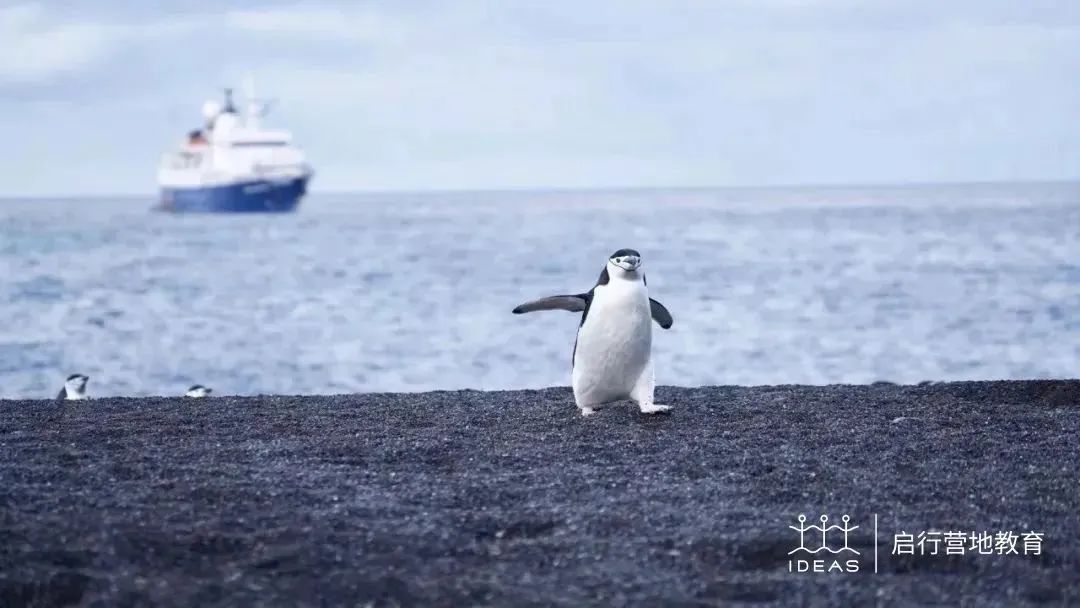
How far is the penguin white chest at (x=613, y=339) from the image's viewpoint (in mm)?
4387

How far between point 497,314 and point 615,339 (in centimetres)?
1161

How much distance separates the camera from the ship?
4556cm

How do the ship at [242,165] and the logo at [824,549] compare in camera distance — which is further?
the ship at [242,165]

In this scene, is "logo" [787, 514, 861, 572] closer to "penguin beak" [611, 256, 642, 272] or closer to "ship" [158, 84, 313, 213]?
"penguin beak" [611, 256, 642, 272]

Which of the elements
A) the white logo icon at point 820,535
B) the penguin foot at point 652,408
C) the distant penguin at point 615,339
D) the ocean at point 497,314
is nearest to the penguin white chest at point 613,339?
the distant penguin at point 615,339

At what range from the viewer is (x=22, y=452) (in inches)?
150

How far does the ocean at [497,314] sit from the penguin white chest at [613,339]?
5513mm

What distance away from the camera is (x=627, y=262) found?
4375 millimetres

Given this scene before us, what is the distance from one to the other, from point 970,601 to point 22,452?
2592mm

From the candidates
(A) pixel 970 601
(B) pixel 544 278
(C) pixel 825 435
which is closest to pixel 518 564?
(A) pixel 970 601

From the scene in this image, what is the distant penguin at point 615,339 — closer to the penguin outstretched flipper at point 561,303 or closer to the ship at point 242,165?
the penguin outstretched flipper at point 561,303

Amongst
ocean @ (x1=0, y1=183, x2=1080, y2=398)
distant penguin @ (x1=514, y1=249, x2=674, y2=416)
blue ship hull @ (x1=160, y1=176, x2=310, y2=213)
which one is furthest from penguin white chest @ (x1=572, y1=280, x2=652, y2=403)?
blue ship hull @ (x1=160, y1=176, x2=310, y2=213)

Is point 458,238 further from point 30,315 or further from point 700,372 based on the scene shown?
point 700,372

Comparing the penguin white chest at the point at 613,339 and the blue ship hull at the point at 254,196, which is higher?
the blue ship hull at the point at 254,196
